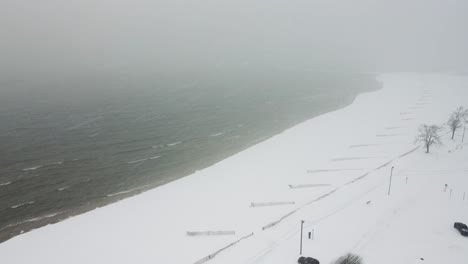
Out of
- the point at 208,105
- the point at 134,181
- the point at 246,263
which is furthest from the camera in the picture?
the point at 208,105

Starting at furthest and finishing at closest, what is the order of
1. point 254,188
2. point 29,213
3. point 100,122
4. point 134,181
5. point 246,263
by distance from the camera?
point 100,122, point 134,181, point 254,188, point 29,213, point 246,263

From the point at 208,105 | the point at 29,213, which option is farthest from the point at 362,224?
the point at 208,105

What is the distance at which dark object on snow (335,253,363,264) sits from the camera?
32.3m

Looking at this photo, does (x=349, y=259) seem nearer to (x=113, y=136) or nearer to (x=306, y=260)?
(x=306, y=260)

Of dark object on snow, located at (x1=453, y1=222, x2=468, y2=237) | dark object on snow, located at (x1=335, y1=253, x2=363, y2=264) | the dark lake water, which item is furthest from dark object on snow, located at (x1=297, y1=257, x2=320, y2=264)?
the dark lake water

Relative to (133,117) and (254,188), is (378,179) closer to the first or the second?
(254,188)

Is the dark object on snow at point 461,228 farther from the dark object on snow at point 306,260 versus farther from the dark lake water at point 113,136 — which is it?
the dark lake water at point 113,136

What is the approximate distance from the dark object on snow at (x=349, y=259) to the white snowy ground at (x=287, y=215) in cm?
103

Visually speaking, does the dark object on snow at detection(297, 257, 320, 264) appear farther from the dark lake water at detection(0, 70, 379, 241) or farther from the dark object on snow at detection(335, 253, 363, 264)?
the dark lake water at detection(0, 70, 379, 241)

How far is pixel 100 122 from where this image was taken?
93.4 m

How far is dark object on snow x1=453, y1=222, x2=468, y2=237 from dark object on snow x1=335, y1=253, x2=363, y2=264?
49.9 feet

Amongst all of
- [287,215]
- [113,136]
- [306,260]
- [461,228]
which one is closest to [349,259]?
[306,260]

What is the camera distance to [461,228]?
121 ft

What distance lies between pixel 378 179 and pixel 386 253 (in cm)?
2147
